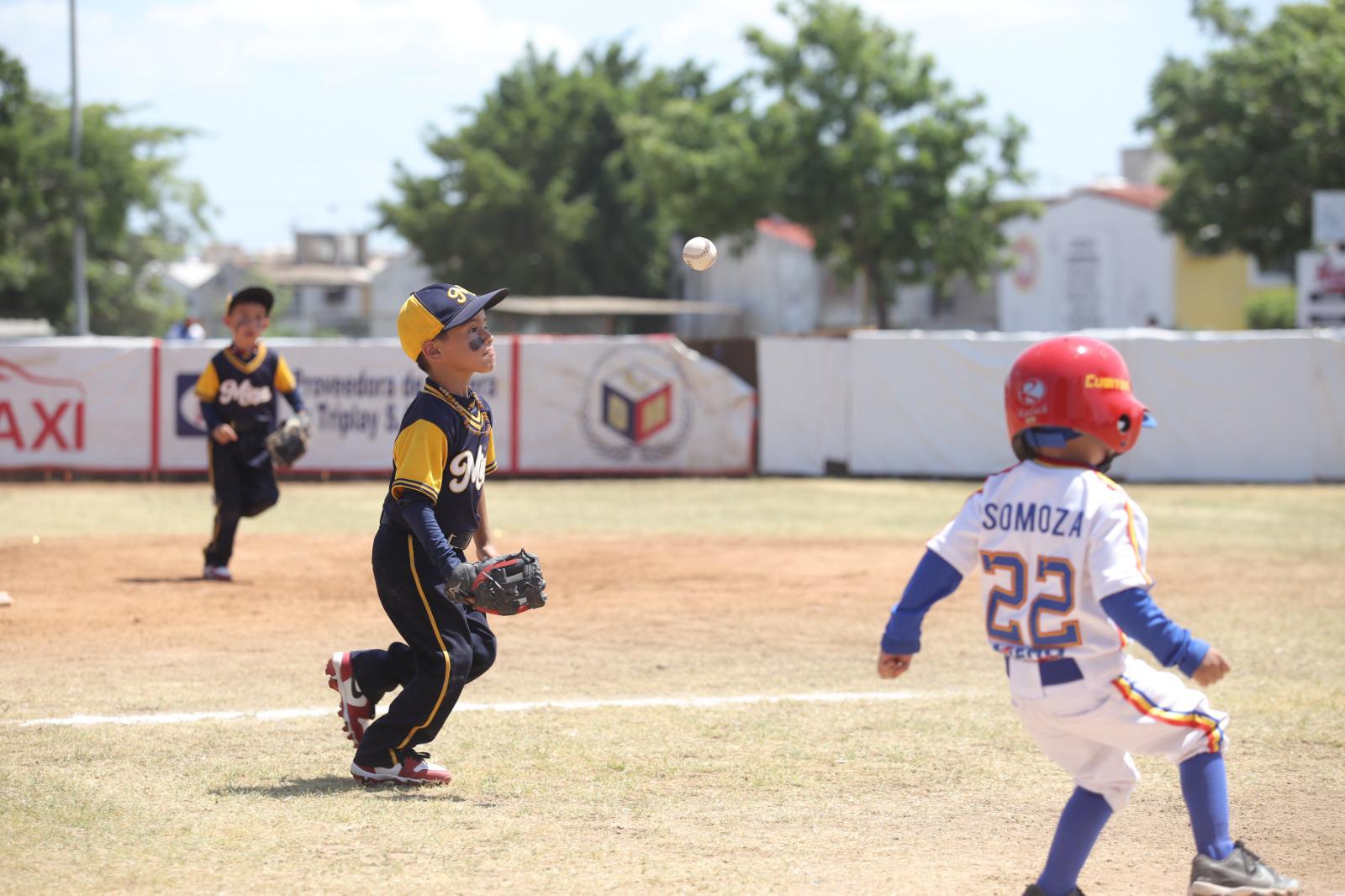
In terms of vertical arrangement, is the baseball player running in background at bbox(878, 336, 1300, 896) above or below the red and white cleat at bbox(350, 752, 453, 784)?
above

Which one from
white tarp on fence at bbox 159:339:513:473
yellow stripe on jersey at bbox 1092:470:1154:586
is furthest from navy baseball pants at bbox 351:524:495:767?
white tarp on fence at bbox 159:339:513:473

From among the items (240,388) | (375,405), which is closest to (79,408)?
(375,405)

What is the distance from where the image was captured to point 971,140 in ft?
127

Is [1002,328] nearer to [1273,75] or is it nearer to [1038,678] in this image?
[1273,75]

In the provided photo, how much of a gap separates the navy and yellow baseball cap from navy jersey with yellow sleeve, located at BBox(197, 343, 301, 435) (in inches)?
212

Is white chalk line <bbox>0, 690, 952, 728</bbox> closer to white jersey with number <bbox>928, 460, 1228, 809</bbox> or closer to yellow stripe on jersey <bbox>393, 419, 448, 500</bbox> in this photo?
yellow stripe on jersey <bbox>393, 419, 448, 500</bbox>

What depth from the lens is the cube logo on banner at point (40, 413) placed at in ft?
64.0

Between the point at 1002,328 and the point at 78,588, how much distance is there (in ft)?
144

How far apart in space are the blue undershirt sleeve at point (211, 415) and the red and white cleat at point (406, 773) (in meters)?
5.66

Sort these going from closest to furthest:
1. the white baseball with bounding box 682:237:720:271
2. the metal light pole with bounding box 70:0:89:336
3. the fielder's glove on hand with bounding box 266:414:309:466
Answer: the white baseball with bounding box 682:237:720:271
the fielder's glove on hand with bounding box 266:414:309:466
the metal light pole with bounding box 70:0:89:336

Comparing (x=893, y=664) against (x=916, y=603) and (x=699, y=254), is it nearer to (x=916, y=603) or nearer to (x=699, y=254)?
(x=916, y=603)

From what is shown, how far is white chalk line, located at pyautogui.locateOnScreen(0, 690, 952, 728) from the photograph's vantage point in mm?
6164

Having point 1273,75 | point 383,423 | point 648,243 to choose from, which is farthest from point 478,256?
point 383,423

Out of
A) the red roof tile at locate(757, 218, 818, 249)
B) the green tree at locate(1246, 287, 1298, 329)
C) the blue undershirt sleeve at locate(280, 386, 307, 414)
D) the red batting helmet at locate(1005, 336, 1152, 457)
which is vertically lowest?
the blue undershirt sleeve at locate(280, 386, 307, 414)
